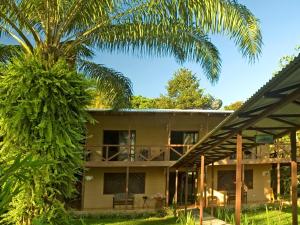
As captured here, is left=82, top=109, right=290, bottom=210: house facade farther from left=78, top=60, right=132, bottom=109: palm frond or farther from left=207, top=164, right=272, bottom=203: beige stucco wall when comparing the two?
left=78, top=60, right=132, bottom=109: palm frond

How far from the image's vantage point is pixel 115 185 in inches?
904

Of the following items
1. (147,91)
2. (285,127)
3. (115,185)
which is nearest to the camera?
(285,127)

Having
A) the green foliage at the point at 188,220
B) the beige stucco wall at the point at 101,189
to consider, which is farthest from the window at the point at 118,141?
the green foliage at the point at 188,220

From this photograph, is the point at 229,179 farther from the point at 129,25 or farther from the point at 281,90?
the point at 281,90

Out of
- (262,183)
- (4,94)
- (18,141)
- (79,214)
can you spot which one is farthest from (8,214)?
(262,183)

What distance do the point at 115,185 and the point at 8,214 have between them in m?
14.1

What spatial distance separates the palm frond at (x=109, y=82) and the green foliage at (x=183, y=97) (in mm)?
30776

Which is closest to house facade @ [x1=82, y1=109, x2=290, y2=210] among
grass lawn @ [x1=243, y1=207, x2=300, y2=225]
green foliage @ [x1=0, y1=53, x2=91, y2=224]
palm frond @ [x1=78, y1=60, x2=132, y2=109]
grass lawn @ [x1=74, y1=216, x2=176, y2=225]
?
grass lawn @ [x1=74, y1=216, x2=176, y2=225]

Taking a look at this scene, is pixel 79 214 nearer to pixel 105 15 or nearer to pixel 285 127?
pixel 105 15

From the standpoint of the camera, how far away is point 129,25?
10992 millimetres

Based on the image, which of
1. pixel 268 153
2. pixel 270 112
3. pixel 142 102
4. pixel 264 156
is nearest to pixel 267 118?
pixel 270 112

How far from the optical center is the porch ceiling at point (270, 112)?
4.84m

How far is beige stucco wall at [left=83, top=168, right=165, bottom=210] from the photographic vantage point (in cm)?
2245

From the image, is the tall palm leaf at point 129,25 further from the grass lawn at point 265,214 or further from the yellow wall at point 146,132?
the yellow wall at point 146,132
